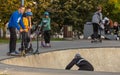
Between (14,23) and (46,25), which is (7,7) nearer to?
(46,25)

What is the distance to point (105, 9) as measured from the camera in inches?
1783

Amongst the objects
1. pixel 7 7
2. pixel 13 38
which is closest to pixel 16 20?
pixel 13 38

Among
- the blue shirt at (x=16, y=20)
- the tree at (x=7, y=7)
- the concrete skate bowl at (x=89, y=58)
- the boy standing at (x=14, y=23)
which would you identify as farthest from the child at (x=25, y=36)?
the tree at (x=7, y=7)

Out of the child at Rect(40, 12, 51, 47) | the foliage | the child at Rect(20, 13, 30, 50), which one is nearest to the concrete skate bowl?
the child at Rect(20, 13, 30, 50)

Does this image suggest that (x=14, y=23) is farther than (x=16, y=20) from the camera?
Yes

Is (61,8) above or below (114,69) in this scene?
above

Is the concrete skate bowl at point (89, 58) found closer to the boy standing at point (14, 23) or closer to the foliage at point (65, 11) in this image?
the boy standing at point (14, 23)

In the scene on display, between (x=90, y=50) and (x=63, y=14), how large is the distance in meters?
22.0

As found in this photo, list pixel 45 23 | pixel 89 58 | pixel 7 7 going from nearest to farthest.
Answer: pixel 45 23 < pixel 89 58 < pixel 7 7

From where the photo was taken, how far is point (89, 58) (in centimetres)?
1883

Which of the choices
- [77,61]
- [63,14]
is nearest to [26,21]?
[77,61]

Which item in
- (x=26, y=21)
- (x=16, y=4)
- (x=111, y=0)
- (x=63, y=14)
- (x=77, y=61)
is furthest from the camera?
(x=111, y=0)

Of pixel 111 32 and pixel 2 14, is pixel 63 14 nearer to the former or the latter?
pixel 2 14

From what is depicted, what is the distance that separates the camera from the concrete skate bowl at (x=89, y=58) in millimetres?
16516
